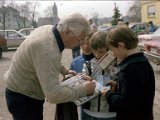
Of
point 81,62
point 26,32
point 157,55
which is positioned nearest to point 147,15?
point 26,32

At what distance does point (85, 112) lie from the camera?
3025mm

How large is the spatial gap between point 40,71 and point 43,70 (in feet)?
0.10

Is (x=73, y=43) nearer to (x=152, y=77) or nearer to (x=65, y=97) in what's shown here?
(x=65, y=97)

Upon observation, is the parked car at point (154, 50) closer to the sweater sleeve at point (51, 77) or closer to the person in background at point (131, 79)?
the person in background at point (131, 79)

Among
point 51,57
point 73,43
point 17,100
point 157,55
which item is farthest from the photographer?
point 157,55

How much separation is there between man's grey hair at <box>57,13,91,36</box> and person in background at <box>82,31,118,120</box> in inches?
12.4

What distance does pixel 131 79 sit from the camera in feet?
7.96

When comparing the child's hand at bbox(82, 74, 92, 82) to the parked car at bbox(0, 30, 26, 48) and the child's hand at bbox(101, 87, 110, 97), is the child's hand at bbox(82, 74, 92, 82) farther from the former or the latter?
the parked car at bbox(0, 30, 26, 48)

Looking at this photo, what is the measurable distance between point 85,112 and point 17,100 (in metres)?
0.60

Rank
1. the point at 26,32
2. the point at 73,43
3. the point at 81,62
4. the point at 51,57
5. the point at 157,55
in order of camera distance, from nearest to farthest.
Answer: the point at 51,57, the point at 73,43, the point at 81,62, the point at 157,55, the point at 26,32

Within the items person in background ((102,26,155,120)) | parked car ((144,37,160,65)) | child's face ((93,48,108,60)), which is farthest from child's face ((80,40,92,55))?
parked car ((144,37,160,65))

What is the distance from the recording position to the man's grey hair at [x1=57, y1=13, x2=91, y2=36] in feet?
8.52

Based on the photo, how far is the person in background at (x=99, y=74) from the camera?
2.84 meters

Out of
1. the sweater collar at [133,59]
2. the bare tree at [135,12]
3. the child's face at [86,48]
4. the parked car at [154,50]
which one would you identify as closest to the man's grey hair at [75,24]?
the sweater collar at [133,59]
